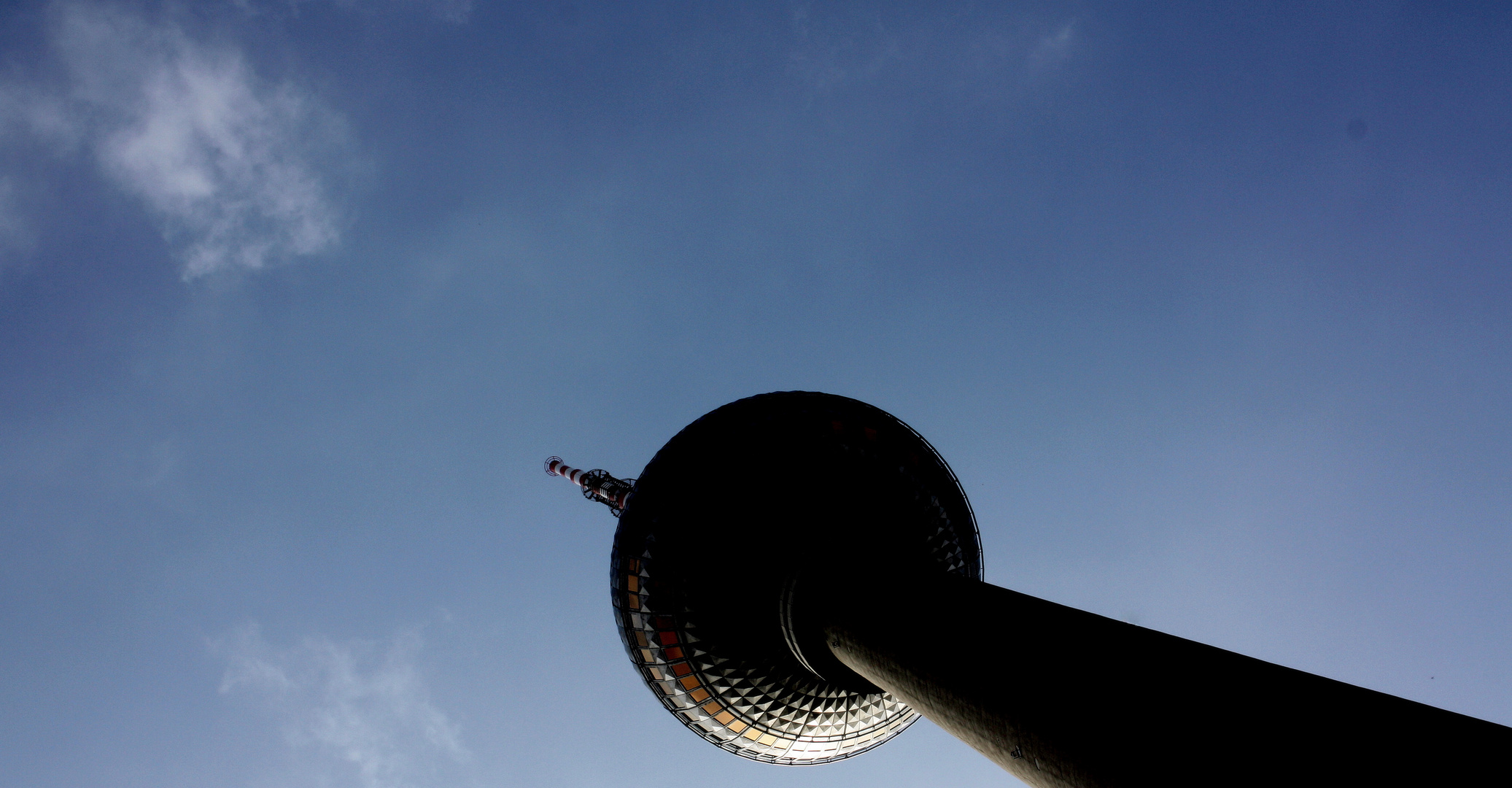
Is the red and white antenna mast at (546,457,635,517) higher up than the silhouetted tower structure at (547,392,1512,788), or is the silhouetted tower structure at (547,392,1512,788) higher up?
the red and white antenna mast at (546,457,635,517)

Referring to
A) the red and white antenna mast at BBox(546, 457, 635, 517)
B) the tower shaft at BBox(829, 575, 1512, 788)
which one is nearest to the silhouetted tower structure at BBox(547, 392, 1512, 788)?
the tower shaft at BBox(829, 575, 1512, 788)

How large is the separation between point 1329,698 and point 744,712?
17721 millimetres

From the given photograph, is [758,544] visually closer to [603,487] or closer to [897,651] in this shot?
[897,651]

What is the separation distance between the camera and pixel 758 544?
69.1 feet

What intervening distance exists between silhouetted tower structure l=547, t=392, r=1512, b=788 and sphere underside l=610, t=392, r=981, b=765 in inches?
2.5

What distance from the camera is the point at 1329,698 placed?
7441mm

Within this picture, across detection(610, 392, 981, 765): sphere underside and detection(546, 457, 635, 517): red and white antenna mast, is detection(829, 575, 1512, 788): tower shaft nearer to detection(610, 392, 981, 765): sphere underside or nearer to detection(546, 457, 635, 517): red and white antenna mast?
detection(610, 392, 981, 765): sphere underside

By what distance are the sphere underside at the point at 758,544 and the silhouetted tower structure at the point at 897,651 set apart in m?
0.06

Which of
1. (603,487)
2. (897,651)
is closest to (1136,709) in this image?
(897,651)

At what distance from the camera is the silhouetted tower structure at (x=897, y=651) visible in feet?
24.0

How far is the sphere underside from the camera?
835 inches

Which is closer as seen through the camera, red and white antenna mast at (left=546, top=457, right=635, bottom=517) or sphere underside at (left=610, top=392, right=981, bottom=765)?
sphere underside at (left=610, top=392, right=981, bottom=765)

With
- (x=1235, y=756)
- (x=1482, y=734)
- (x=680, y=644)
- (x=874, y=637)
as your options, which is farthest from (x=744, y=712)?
(x=1482, y=734)

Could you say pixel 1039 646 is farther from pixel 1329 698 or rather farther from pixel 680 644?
pixel 680 644
